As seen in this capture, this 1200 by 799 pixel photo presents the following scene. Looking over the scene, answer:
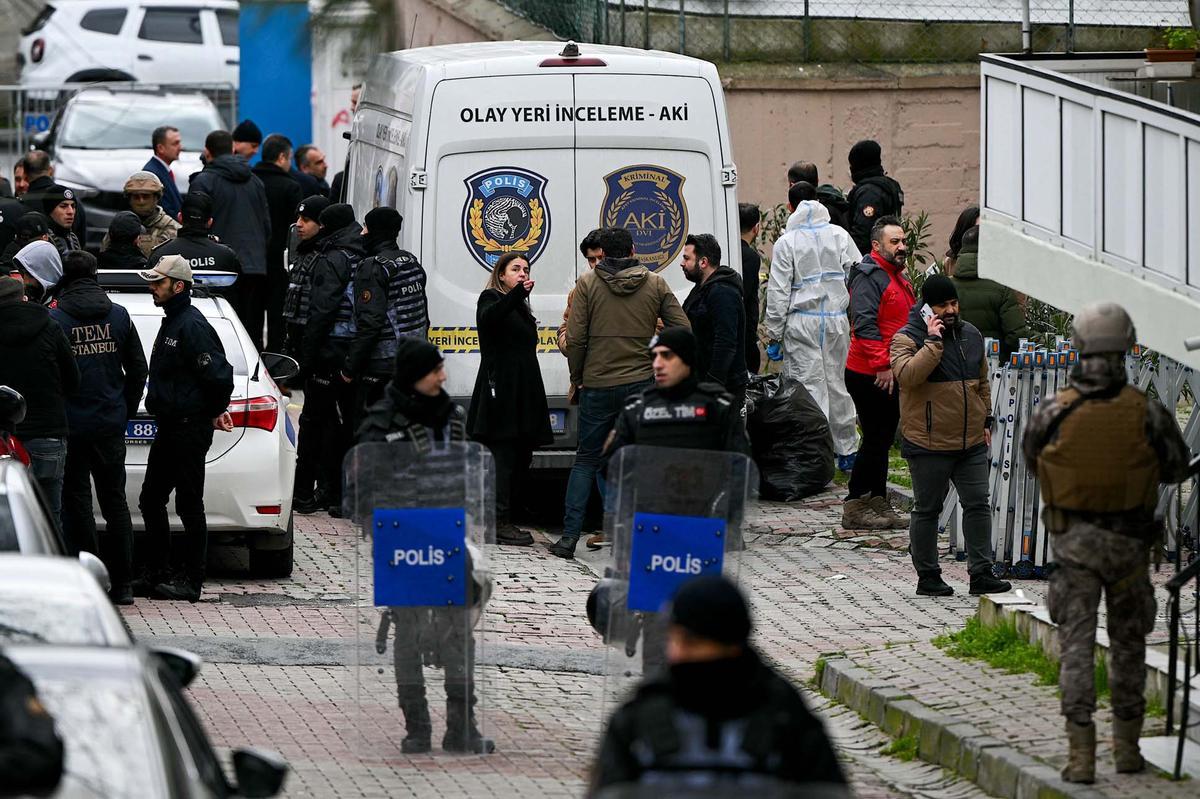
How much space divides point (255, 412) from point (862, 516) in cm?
408

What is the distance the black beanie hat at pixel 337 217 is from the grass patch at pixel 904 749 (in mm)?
6179

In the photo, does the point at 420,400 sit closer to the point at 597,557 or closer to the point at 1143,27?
the point at 597,557

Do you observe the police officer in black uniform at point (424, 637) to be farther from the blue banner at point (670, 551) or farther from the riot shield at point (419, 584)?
the blue banner at point (670, 551)

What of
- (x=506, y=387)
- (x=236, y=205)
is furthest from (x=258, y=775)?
(x=236, y=205)

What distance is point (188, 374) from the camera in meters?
10.7

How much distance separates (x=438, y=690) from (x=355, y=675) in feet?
1.16

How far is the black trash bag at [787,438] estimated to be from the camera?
14125 millimetres

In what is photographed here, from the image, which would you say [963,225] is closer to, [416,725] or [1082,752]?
[416,725]

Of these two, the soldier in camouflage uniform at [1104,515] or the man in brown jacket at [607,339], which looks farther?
the man in brown jacket at [607,339]

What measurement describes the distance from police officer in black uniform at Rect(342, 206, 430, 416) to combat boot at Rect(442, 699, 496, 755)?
15.7 feet

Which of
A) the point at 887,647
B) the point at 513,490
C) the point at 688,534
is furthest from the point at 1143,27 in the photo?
the point at 688,534

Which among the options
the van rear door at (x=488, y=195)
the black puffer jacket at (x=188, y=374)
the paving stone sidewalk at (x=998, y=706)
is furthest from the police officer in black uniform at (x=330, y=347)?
the paving stone sidewalk at (x=998, y=706)

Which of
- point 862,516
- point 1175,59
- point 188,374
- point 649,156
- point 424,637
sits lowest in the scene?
point 862,516

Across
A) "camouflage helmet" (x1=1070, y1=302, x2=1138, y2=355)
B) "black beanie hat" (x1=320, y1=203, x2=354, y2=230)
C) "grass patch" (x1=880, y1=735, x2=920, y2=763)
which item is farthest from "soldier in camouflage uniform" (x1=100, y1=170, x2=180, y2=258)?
"camouflage helmet" (x1=1070, y1=302, x2=1138, y2=355)
